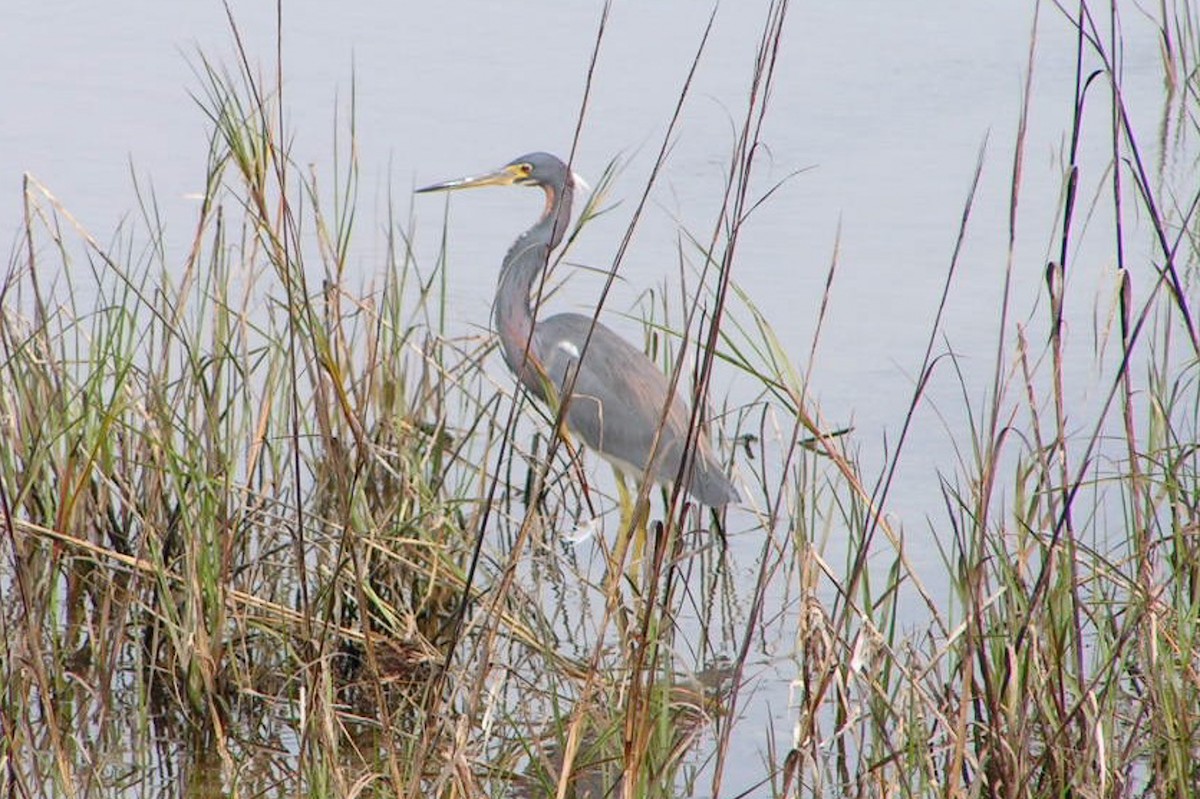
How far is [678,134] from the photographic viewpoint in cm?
473

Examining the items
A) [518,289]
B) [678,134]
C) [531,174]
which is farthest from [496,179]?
[678,134]

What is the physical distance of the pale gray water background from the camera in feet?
15.7

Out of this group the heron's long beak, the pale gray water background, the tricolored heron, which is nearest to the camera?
the tricolored heron

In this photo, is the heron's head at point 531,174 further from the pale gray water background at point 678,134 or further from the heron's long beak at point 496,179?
the pale gray water background at point 678,134

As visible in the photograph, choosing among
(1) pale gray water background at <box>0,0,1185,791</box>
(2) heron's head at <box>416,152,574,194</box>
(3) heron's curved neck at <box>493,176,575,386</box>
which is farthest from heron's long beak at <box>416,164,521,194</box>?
(1) pale gray water background at <box>0,0,1185,791</box>

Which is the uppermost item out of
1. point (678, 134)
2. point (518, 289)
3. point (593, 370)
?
point (678, 134)

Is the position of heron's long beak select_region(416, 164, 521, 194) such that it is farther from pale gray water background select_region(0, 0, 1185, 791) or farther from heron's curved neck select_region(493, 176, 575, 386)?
pale gray water background select_region(0, 0, 1185, 791)

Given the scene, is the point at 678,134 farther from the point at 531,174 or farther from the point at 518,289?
the point at 518,289

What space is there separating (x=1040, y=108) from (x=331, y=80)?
2.29 metres

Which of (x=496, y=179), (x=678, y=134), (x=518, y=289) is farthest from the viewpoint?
(x=678, y=134)

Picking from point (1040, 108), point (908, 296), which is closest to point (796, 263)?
point (908, 296)

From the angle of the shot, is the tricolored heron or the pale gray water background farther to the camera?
the pale gray water background

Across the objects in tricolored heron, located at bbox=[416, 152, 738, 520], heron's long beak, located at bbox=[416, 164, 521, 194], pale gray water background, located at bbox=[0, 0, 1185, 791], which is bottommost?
tricolored heron, located at bbox=[416, 152, 738, 520]

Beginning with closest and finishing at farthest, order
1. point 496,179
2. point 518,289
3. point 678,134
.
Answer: point 518,289 → point 496,179 → point 678,134
